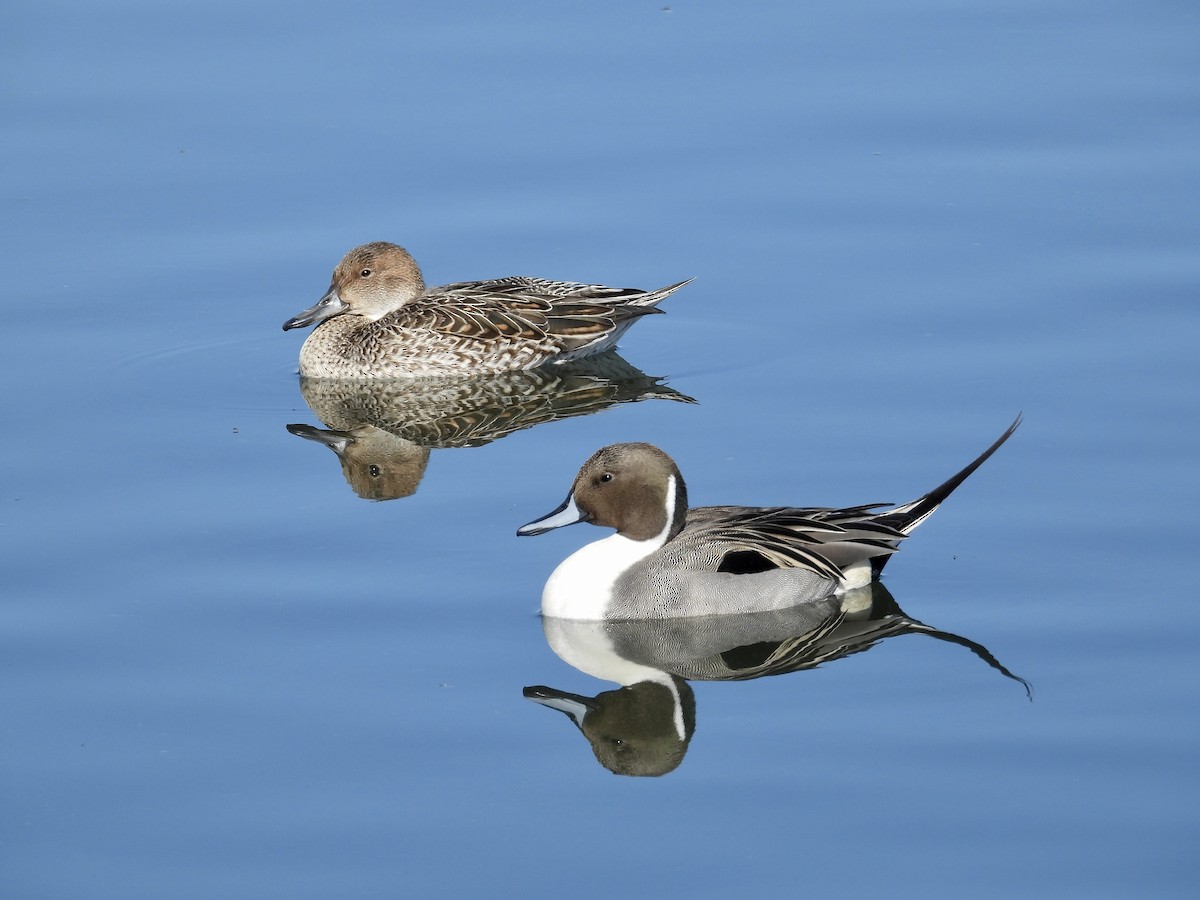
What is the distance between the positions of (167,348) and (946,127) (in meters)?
5.40

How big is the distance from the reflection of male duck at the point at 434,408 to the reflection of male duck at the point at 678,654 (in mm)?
1877

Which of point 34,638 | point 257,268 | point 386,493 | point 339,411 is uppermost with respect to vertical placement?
point 257,268

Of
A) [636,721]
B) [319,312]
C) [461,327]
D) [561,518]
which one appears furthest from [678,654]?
[319,312]

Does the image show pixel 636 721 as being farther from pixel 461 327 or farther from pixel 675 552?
pixel 461 327

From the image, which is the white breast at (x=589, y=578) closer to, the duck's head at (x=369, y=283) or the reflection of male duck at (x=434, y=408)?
the reflection of male duck at (x=434, y=408)

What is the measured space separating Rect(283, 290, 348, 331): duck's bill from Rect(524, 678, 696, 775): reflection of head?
14.7ft

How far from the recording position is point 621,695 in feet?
25.8

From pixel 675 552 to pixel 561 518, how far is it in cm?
50

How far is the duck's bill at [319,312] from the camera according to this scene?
11.8 m

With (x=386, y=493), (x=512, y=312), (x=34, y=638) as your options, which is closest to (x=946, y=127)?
(x=512, y=312)

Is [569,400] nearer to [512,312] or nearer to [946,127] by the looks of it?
[512,312]

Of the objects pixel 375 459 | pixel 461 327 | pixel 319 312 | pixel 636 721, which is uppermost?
pixel 319 312

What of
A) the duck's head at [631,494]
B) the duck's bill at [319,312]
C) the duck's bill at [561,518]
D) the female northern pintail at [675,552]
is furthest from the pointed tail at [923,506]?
the duck's bill at [319,312]

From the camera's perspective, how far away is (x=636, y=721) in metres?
7.66
